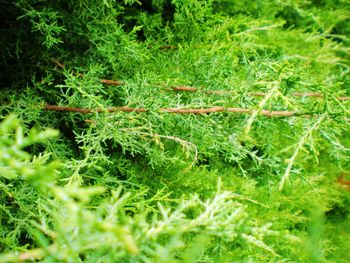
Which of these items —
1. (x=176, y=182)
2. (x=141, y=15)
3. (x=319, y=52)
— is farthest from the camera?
(x=319, y=52)

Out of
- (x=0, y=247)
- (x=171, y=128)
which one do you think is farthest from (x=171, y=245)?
(x=171, y=128)

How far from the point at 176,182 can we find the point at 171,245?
5.32 feet

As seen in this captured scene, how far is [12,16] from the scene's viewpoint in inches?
91.9

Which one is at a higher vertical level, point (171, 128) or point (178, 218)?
point (178, 218)

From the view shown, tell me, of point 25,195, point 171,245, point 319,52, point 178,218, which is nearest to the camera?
point 171,245

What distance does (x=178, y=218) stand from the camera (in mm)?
1118

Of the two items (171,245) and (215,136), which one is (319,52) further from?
(171,245)

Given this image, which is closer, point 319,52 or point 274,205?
point 274,205

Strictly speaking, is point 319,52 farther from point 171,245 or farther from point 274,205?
point 171,245

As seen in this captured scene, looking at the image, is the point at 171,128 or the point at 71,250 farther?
the point at 171,128

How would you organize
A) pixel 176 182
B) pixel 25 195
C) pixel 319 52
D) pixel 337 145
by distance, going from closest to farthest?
pixel 337 145 → pixel 25 195 → pixel 176 182 → pixel 319 52

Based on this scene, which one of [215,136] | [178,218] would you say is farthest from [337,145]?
[178,218]

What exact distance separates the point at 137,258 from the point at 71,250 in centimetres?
27

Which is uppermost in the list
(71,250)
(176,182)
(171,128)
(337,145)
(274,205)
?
(337,145)
